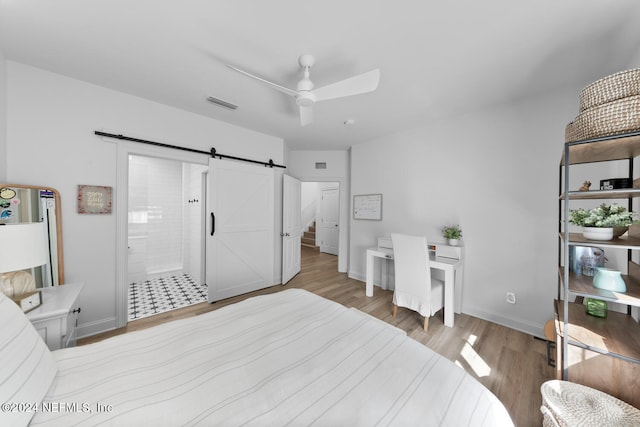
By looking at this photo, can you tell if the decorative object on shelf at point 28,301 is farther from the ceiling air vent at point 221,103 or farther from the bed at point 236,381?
the ceiling air vent at point 221,103

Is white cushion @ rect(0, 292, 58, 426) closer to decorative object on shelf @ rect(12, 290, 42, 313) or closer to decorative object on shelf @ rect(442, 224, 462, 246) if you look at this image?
decorative object on shelf @ rect(12, 290, 42, 313)

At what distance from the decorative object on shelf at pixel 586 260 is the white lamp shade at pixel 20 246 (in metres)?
3.55

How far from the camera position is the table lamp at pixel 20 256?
4.15 feet

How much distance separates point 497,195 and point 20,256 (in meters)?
4.10

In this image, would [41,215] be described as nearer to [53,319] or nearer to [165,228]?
[53,319]

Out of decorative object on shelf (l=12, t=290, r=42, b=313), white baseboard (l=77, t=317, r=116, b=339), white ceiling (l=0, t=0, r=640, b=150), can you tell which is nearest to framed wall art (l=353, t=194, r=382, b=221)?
white ceiling (l=0, t=0, r=640, b=150)

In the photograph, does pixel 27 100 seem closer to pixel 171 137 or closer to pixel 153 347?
pixel 171 137

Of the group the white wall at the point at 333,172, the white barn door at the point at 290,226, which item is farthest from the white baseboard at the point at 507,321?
the white barn door at the point at 290,226

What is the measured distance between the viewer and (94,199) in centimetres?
235

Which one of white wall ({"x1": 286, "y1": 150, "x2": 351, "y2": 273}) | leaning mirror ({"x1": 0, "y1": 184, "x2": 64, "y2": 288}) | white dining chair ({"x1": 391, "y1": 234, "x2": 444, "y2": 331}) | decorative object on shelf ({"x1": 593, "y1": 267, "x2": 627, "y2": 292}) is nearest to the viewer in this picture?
decorative object on shelf ({"x1": 593, "y1": 267, "x2": 627, "y2": 292})

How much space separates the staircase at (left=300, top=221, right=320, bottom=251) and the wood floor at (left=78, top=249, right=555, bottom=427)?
12.8 feet

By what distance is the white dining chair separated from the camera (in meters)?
2.51

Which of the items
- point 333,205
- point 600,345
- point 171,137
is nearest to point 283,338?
point 600,345

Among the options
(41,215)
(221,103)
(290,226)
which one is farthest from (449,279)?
(41,215)
